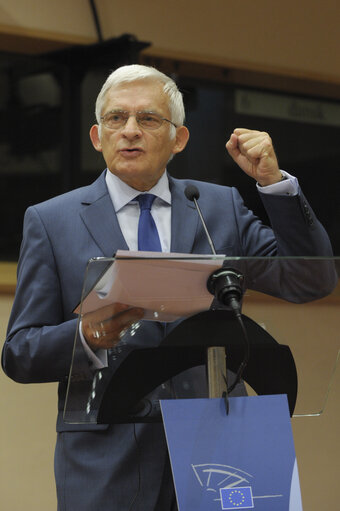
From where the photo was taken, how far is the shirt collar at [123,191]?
1888 millimetres

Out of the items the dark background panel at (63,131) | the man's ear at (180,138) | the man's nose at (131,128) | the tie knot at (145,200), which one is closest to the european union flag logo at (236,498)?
the tie knot at (145,200)

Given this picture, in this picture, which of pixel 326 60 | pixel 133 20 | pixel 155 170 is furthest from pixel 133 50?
pixel 155 170

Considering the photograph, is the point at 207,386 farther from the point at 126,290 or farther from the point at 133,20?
the point at 133,20

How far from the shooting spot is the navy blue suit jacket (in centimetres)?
157

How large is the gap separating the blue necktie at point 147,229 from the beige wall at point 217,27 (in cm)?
168

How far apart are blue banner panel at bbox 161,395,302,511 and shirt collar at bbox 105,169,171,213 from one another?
73 cm

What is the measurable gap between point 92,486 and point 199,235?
0.63 metres

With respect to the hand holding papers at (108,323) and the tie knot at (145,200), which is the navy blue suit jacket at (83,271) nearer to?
the tie knot at (145,200)

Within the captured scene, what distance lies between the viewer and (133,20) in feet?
11.5

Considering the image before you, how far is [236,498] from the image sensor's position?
4.03 feet

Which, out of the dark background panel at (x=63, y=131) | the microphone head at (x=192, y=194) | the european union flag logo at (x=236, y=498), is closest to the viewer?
the european union flag logo at (x=236, y=498)

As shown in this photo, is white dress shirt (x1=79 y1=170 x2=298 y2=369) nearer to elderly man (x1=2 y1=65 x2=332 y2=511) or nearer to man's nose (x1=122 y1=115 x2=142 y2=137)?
elderly man (x1=2 y1=65 x2=332 y2=511)

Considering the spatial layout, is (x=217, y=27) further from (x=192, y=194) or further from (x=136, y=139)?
(x=192, y=194)

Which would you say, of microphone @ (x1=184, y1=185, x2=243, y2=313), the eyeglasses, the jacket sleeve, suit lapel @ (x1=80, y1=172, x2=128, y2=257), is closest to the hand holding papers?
microphone @ (x1=184, y1=185, x2=243, y2=313)
